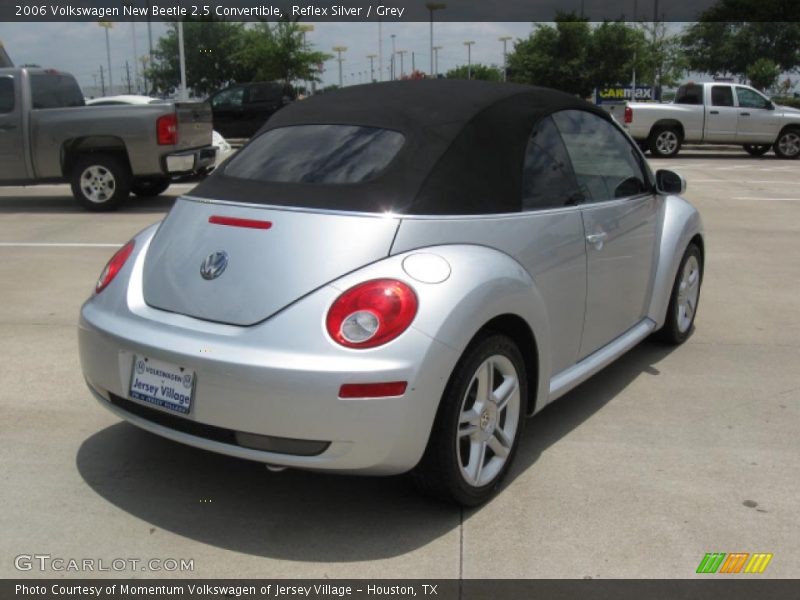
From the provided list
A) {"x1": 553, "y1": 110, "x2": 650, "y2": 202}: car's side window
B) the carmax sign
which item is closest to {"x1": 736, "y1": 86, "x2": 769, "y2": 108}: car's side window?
the carmax sign

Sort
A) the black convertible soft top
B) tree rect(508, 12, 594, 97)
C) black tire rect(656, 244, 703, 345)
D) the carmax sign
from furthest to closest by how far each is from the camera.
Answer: tree rect(508, 12, 594, 97), the carmax sign, black tire rect(656, 244, 703, 345), the black convertible soft top

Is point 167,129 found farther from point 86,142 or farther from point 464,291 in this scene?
point 464,291

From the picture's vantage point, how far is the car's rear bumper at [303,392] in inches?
111

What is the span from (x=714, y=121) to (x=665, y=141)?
1174 millimetres

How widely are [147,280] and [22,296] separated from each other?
12.3 feet

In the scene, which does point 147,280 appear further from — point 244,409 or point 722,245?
point 722,245

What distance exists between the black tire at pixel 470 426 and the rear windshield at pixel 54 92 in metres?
9.82

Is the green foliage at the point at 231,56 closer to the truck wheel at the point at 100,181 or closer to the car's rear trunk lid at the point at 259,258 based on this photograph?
the truck wheel at the point at 100,181

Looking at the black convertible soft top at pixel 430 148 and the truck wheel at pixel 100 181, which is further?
the truck wheel at pixel 100 181

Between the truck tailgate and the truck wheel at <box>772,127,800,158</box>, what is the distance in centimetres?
1457

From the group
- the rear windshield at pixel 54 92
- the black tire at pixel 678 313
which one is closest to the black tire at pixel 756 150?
the rear windshield at pixel 54 92

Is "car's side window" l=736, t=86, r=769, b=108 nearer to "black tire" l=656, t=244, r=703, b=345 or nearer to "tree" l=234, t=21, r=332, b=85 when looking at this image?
"black tire" l=656, t=244, r=703, b=345

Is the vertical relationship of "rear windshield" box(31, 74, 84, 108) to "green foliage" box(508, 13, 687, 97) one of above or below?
below

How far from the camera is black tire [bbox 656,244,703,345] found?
5152 millimetres
